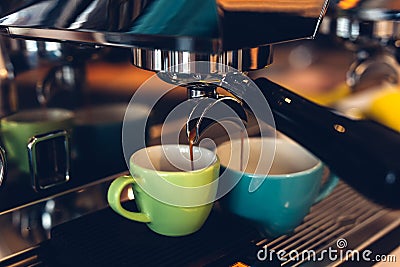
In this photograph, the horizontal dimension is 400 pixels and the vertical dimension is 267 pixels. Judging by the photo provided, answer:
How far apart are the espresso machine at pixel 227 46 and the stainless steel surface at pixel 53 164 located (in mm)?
17

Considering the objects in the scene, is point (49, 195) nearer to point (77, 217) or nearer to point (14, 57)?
point (77, 217)

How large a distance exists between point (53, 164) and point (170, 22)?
1.00 feet

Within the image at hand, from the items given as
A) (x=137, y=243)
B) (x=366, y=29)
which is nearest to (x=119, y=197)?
(x=137, y=243)

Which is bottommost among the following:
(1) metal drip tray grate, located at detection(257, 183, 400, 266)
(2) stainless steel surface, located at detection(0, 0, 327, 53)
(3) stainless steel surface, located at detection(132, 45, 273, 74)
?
(1) metal drip tray grate, located at detection(257, 183, 400, 266)

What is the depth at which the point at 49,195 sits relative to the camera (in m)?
0.60

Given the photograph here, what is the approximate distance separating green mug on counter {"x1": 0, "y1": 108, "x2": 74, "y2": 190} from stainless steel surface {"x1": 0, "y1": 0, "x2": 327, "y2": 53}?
0.17 meters

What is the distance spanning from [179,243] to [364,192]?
0.75 ft

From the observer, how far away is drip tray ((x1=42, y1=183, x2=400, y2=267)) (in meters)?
0.50

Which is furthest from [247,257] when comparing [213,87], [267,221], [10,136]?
[10,136]

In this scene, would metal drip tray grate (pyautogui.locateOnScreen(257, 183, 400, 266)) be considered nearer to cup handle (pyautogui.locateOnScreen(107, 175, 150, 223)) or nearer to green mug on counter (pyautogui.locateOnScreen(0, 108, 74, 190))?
cup handle (pyautogui.locateOnScreen(107, 175, 150, 223))

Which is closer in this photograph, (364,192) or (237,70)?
(237,70)

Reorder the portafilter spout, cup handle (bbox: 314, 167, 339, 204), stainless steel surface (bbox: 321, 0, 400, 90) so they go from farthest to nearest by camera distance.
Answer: stainless steel surface (bbox: 321, 0, 400, 90), cup handle (bbox: 314, 167, 339, 204), the portafilter spout

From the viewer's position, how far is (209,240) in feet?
1.73

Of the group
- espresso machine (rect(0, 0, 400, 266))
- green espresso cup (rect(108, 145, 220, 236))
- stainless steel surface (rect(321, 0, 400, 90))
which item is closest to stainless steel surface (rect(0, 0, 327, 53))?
espresso machine (rect(0, 0, 400, 266))
